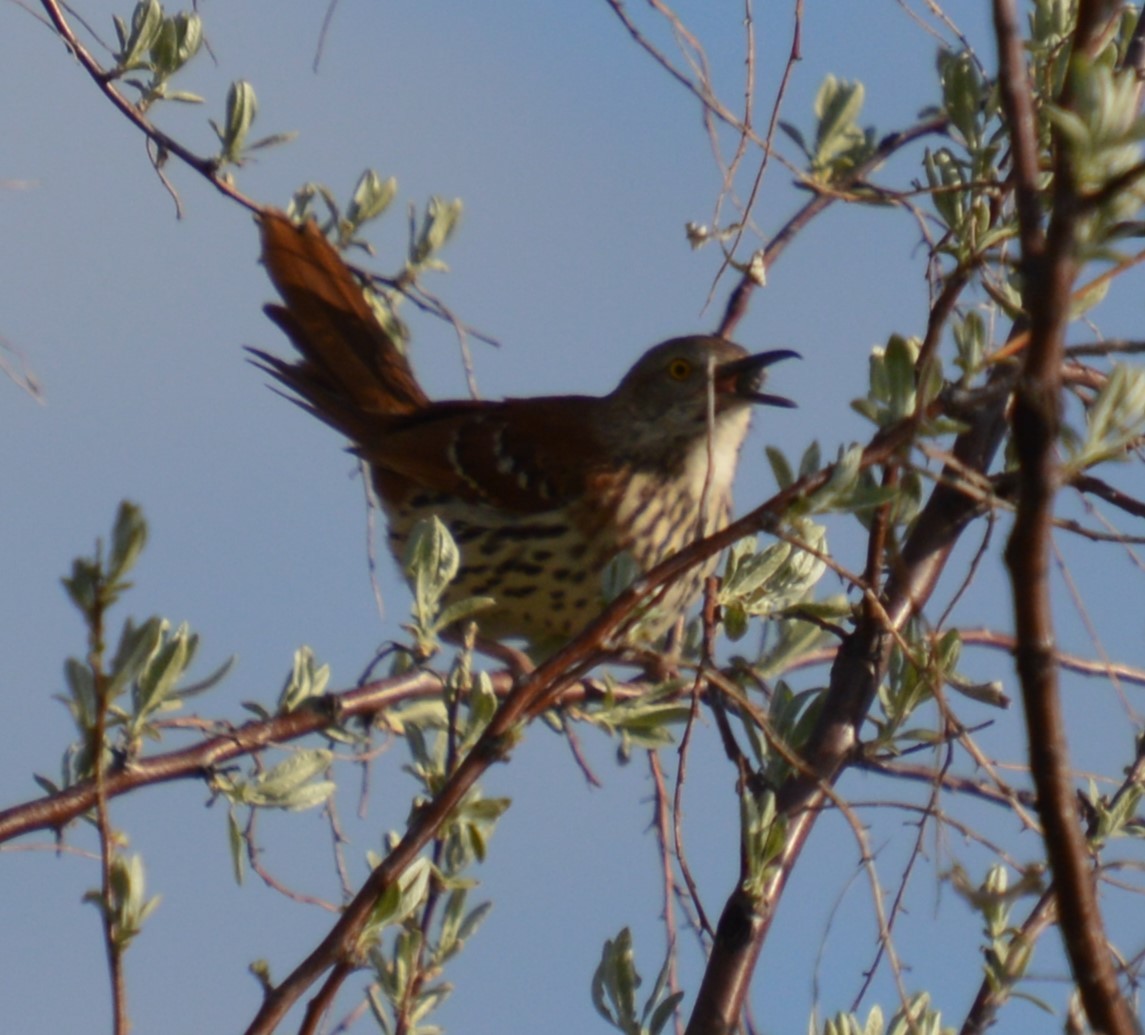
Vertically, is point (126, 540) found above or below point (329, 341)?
below

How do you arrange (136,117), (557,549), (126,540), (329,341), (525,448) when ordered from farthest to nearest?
1. (329,341)
2. (525,448)
3. (557,549)
4. (136,117)
5. (126,540)

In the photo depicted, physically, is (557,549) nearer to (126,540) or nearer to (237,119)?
(237,119)

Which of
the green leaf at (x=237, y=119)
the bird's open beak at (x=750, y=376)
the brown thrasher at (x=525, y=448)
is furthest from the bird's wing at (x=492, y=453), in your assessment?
the green leaf at (x=237, y=119)

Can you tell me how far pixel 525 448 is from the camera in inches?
186

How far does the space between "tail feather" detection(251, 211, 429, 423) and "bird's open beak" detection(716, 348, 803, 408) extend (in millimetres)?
872

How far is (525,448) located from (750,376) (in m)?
0.66

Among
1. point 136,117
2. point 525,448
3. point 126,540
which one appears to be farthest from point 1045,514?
point 525,448

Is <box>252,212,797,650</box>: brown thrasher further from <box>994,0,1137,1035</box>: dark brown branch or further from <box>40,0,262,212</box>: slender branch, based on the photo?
<box>994,0,1137,1035</box>: dark brown branch

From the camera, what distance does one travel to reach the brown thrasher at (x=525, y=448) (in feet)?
14.1

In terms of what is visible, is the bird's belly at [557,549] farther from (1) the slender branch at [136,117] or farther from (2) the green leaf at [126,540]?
(2) the green leaf at [126,540]

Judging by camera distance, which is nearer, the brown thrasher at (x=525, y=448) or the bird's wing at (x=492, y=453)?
the brown thrasher at (x=525, y=448)

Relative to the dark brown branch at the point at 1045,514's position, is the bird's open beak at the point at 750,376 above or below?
above

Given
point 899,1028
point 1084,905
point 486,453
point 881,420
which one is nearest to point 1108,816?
point 899,1028

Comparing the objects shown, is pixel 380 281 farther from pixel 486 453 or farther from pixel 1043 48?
pixel 1043 48
